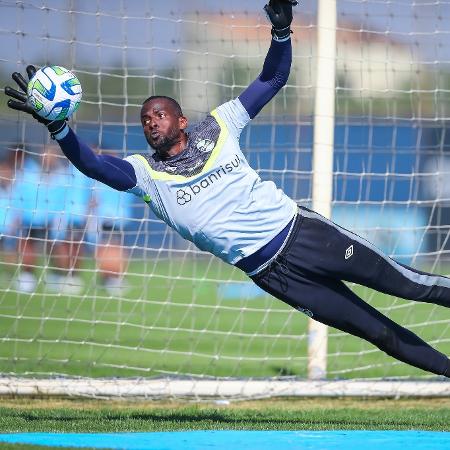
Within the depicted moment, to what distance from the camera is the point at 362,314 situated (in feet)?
21.2

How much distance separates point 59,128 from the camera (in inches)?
239

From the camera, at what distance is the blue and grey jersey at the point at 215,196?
6.33 meters

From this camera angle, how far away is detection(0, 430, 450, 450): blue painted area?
627 cm

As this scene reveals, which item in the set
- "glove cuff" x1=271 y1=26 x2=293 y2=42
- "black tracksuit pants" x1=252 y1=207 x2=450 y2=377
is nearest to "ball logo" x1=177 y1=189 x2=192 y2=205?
"black tracksuit pants" x1=252 y1=207 x2=450 y2=377

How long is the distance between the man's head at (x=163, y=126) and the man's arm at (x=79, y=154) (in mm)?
232

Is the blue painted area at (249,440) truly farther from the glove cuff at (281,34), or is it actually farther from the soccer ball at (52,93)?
the glove cuff at (281,34)

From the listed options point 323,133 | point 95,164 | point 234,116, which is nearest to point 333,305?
point 234,116

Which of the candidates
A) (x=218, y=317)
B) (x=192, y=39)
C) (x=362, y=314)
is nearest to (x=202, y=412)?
(x=362, y=314)

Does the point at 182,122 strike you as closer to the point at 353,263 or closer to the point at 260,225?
the point at 260,225

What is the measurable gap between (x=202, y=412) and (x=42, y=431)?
157 cm

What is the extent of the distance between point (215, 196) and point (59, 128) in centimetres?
100

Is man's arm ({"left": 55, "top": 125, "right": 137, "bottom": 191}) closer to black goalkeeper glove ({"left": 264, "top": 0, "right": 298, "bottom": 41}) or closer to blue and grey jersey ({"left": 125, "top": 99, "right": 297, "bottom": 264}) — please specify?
blue and grey jersey ({"left": 125, "top": 99, "right": 297, "bottom": 264})

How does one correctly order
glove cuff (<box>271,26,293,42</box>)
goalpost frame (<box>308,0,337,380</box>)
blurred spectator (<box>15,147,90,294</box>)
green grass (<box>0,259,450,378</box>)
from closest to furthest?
1. glove cuff (<box>271,26,293,42</box>)
2. goalpost frame (<box>308,0,337,380</box>)
3. blurred spectator (<box>15,147,90,294</box>)
4. green grass (<box>0,259,450,378</box>)

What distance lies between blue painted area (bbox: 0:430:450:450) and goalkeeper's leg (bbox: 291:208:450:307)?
2.95 ft
